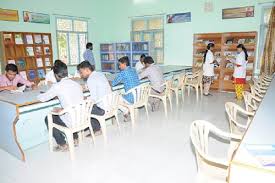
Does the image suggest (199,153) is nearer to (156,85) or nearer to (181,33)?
(156,85)

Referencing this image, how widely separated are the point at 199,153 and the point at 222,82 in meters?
6.44

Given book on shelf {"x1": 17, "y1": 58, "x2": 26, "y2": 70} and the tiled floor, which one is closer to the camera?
the tiled floor

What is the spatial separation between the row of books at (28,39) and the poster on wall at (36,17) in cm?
49

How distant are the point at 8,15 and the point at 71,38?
2380 mm

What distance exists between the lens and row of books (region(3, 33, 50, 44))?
21.6ft

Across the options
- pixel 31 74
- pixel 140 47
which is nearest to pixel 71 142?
pixel 31 74

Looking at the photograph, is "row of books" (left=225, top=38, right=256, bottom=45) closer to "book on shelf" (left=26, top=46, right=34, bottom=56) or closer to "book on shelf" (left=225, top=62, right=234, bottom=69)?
"book on shelf" (left=225, top=62, right=234, bottom=69)

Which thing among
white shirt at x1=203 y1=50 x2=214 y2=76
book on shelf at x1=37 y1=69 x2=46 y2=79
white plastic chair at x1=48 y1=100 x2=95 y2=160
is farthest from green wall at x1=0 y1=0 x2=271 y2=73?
white plastic chair at x1=48 y1=100 x2=95 y2=160

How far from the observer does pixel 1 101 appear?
3055 millimetres

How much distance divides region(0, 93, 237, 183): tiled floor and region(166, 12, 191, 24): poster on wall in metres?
4.88

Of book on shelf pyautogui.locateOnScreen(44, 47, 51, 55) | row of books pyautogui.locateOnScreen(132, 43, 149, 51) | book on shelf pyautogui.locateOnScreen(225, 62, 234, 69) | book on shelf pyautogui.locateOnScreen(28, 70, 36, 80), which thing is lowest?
book on shelf pyautogui.locateOnScreen(28, 70, 36, 80)

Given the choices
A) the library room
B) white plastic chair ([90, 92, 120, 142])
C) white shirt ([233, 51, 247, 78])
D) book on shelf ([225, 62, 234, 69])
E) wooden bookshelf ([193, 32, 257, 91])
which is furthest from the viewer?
book on shelf ([225, 62, 234, 69])

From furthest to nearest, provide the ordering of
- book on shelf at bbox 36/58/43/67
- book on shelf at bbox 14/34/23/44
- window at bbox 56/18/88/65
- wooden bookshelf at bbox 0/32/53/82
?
1. window at bbox 56/18/88/65
2. book on shelf at bbox 36/58/43/67
3. book on shelf at bbox 14/34/23/44
4. wooden bookshelf at bbox 0/32/53/82

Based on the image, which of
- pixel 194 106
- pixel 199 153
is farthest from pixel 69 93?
pixel 194 106
